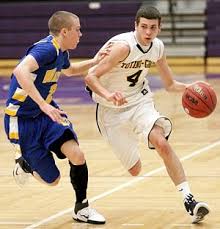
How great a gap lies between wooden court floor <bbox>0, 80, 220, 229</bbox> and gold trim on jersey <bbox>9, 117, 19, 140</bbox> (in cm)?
64

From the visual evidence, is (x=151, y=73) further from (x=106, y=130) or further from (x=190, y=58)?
(x=106, y=130)

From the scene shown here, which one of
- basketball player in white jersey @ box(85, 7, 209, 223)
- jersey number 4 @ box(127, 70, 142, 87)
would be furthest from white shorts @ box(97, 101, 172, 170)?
jersey number 4 @ box(127, 70, 142, 87)

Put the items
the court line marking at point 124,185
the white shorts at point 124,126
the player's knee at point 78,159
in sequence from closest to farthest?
the player's knee at point 78,159 < the court line marking at point 124,185 < the white shorts at point 124,126

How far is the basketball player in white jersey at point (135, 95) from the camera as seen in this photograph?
20.3ft

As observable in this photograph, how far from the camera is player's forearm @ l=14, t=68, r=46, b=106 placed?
18.7 ft

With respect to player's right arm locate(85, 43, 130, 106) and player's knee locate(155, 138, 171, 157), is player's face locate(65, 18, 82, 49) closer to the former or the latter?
player's right arm locate(85, 43, 130, 106)

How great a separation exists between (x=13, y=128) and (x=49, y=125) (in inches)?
11.0

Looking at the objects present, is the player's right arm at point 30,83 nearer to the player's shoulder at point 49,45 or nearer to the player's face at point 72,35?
the player's shoulder at point 49,45

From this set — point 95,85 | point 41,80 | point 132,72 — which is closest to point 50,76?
point 41,80

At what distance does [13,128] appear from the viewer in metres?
6.20

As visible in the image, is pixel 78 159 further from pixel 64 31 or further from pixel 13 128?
pixel 64 31

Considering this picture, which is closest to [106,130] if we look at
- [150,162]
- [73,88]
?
[150,162]

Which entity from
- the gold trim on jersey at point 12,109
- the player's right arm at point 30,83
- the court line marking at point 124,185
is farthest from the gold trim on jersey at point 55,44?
the court line marking at point 124,185

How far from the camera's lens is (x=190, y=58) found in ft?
69.0
